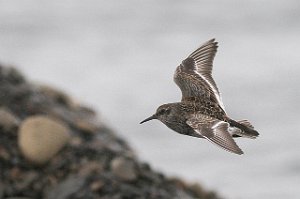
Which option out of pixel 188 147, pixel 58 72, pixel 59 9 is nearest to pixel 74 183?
pixel 188 147

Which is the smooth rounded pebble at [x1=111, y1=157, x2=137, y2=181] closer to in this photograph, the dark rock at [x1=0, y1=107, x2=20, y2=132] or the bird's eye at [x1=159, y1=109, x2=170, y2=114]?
the dark rock at [x1=0, y1=107, x2=20, y2=132]

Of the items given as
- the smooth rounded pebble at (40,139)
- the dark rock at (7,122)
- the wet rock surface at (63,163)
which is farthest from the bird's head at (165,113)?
the dark rock at (7,122)

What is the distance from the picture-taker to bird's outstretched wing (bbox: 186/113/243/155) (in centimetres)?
838

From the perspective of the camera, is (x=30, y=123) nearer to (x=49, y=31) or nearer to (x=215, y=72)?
(x=215, y=72)

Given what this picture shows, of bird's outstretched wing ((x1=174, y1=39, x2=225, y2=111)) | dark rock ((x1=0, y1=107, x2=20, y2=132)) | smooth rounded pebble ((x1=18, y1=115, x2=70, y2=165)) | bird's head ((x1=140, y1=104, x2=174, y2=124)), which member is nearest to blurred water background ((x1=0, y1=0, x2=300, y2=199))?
dark rock ((x1=0, y1=107, x2=20, y2=132))

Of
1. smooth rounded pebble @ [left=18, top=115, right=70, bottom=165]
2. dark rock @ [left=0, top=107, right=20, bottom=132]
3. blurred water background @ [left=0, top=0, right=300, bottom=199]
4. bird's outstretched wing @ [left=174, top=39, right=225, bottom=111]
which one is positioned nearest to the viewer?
bird's outstretched wing @ [left=174, top=39, right=225, bottom=111]

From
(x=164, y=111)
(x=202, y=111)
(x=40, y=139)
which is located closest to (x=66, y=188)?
(x=40, y=139)

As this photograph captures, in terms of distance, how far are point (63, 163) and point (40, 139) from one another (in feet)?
1.74

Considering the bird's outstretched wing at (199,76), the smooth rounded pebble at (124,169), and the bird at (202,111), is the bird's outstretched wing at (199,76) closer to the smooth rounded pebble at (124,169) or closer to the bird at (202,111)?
the bird at (202,111)

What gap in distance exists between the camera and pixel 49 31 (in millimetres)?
41844

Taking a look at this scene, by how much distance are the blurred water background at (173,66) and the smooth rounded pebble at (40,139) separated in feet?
19.6

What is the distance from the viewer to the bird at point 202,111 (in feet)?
29.1

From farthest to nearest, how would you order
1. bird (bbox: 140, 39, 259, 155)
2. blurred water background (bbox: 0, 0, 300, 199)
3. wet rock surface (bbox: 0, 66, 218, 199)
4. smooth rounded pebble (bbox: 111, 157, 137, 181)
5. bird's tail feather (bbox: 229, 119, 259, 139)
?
blurred water background (bbox: 0, 0, 300, 199) < smooth rounded pebble (bbox: 111, 157, 137, 181) < wet rock surface (bbox: 0, 66, 218, 199) < bird's tail feather (bbox: 229, 119, 259, 139) < bird (bbox: 140, 39, 259, 155)

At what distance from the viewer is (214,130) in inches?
352
